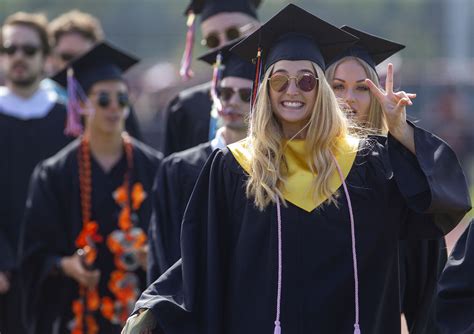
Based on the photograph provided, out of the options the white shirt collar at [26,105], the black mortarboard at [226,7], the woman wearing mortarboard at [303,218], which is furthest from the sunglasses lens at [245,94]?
the white shirt collar at [26,105]

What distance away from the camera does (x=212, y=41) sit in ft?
28.9

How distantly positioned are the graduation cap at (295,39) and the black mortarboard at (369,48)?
591mm

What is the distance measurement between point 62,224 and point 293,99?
10.5 feet

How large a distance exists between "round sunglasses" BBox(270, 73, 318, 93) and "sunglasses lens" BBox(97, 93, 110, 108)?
2.93 meters

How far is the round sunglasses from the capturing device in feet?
19.2

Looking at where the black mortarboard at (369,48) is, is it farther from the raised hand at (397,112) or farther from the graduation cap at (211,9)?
the graduation cap at (211,9)

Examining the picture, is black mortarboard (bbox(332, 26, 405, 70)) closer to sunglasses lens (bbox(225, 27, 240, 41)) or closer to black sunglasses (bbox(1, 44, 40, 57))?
sunglasses lens (bbox(225, 27, 240, 41))

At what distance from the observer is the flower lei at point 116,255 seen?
8.44 metres

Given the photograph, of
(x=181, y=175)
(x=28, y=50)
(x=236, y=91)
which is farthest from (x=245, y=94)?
(x=28, y=50)

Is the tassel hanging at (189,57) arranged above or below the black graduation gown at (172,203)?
above

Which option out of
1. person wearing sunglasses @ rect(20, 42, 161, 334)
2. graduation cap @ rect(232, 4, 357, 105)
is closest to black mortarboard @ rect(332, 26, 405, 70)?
graduation cap @ rect(232, 4, 357, 105)

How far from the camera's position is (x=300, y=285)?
5.73 metres

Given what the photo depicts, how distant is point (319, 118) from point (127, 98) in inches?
123

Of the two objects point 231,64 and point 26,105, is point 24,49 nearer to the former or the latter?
point 26,105
